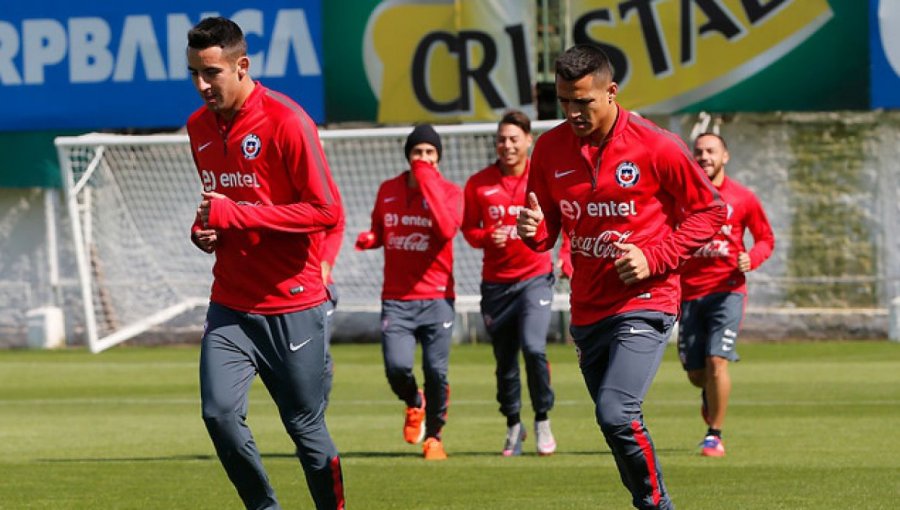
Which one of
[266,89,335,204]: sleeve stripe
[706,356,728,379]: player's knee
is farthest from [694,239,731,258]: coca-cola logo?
[266,89,335,204]: sleeve stripe

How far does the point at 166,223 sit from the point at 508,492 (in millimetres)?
15010

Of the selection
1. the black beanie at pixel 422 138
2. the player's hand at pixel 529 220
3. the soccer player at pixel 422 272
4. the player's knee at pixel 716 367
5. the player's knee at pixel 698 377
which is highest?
the player's hand at pixel 529 220

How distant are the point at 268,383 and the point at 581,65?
1.94m

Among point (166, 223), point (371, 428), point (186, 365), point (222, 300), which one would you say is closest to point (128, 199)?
point (166, 223)

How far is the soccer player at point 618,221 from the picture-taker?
7.80m

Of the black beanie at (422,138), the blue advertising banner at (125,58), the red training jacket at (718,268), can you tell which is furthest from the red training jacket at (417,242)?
the blue advertising banner at (125,58)

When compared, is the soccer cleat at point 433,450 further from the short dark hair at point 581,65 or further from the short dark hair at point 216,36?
the short dark hair at point 216,36

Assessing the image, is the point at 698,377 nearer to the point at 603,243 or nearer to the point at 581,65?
the point at 603,243

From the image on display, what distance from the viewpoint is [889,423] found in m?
13.9

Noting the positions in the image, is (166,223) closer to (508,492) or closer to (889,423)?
(889,423)

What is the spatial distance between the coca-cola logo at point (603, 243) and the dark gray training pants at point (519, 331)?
4.25 metres

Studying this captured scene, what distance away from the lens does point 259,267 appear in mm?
7719

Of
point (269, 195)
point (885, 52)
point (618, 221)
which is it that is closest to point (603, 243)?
point (618, 221)

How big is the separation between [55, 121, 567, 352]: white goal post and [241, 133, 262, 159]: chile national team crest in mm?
15686
